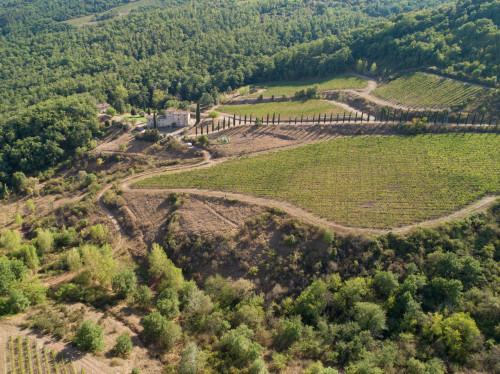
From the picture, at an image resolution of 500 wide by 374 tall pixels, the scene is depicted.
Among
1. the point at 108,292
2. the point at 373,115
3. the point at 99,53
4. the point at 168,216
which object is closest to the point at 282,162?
the point at 168,216

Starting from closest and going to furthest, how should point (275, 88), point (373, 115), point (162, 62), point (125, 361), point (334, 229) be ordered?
point (125, 361), point (334, 229), point (373, 115), point (275, 88), point (162, 62)

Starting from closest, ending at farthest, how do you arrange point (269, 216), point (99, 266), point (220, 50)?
point (99, 266) → point (269, 216) → point (220, 50)

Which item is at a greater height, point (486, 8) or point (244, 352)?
point (486, 8)

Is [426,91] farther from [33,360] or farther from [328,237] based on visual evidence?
[33,360]

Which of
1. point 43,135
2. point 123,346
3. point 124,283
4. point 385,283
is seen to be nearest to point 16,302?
point 124,283

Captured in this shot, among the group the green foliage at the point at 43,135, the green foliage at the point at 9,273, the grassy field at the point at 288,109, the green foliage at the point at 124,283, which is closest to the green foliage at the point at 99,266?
the green foliage at the point at 124,283

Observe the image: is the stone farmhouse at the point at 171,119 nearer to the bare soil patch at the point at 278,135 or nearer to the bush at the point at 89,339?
the bare soil patch at the point at 278,135

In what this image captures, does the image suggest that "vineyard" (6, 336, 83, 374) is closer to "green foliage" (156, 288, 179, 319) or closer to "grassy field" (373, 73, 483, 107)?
"green foliage" (156, 288, 179, 319)

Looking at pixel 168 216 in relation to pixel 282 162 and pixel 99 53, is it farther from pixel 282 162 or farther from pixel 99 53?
pixel 99 53
